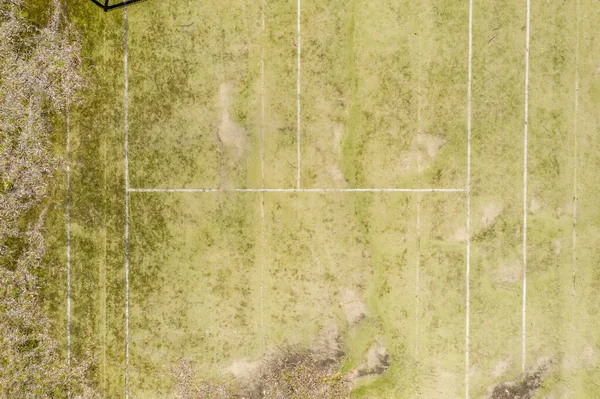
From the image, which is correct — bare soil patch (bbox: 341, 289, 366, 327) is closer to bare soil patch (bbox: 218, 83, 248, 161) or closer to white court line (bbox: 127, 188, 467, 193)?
white court line (bbox: 127, 188, 467, 193)

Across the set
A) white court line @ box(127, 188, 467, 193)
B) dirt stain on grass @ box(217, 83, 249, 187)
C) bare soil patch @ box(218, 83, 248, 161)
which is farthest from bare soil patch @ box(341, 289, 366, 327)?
bare soil patch @ box(218, 83, 248, 161)

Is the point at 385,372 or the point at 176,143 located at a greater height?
the point at 176,143

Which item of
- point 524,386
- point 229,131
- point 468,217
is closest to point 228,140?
point 229,131

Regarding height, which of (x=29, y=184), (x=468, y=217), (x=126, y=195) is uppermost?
(x=29, y=184)

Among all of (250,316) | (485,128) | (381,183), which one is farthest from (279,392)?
(485,128)

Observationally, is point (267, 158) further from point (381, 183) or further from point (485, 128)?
point (485, 128)

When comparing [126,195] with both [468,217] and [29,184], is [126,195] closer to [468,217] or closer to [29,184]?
[29,184]

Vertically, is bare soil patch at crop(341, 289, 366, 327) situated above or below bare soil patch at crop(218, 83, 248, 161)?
below

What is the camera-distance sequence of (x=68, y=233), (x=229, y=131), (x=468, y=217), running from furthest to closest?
1. (x=68, y=233)
2. (x=229, y=131)
3. (x=468, y=217)
